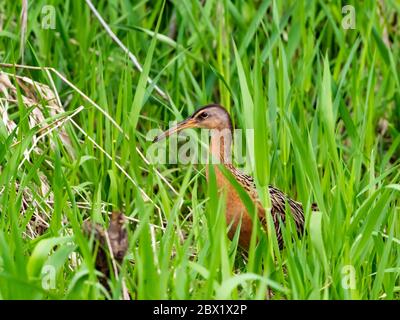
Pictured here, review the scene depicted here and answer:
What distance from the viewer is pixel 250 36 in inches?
231

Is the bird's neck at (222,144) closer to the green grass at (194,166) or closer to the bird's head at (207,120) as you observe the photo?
the bird's head at (207,120)

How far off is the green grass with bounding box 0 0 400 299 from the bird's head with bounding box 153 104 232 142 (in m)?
0.17

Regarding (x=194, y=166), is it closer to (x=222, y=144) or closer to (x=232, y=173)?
(x=222, y=144)

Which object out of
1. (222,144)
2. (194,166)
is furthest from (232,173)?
(194,166)

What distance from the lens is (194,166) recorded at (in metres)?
5.68

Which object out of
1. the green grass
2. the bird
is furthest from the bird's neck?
the green grass

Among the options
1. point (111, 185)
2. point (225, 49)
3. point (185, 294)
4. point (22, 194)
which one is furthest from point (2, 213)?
point (225, 49)

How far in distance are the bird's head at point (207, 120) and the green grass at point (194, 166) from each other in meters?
0.17

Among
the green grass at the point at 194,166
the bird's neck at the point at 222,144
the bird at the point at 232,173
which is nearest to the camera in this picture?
the green grass at the point at 194,166

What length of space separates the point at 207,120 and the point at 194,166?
1.83 feet

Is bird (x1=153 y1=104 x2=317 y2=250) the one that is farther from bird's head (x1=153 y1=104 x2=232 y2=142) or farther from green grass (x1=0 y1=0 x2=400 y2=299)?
green grass (x1=0 y1=0 x2=400 y2=299)

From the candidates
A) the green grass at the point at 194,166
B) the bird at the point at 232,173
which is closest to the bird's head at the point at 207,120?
the bird at the point at 232,173

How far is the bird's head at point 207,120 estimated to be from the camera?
516 centimetres

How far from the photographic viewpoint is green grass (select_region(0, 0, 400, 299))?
150 inches
